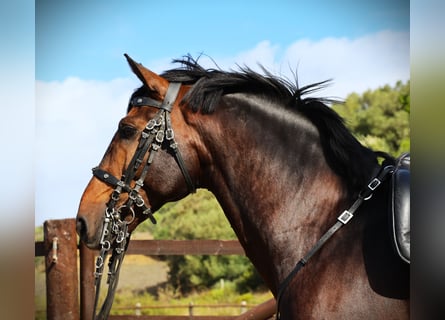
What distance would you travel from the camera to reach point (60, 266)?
5164 millimetres

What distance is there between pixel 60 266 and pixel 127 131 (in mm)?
2730

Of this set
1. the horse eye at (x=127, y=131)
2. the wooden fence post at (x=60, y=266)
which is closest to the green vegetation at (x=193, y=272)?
the wooden fence post at (x=60, y=266)

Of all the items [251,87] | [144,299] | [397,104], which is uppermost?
[251,87]

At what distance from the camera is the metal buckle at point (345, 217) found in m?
2.54

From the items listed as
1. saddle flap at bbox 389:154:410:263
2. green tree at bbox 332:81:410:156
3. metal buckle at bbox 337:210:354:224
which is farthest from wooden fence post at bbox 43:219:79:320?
green tree at bbox 332:81:410:156

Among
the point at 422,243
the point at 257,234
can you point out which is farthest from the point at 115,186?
the point at 422,243

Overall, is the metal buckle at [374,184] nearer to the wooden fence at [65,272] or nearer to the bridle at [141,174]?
the bridle at [141,174]

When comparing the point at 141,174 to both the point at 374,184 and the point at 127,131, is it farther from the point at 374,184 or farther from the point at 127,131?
the point at 374,184

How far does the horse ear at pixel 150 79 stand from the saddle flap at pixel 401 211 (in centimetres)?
129

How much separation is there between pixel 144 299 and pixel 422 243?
623 inches

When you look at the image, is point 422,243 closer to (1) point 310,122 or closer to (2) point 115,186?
(1) point 310,122

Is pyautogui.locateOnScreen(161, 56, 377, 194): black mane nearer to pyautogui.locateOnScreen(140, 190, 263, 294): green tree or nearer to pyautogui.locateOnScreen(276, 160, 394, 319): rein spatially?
pyautogui.locateOnScreen(276, 160, 394, 319): rein

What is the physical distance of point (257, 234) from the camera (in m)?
2.79

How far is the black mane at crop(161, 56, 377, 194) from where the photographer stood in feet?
8.87
